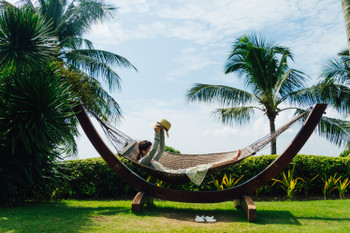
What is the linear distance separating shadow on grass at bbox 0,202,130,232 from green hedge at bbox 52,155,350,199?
61.8 inches

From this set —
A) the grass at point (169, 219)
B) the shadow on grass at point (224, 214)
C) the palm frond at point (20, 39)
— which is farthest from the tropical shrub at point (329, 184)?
the palm frond at point (20, 39)

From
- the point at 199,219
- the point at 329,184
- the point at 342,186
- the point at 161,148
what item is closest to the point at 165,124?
the point at 161,148

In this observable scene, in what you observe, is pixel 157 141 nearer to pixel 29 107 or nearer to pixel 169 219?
pixel 169 219

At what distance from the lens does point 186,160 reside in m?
5.78

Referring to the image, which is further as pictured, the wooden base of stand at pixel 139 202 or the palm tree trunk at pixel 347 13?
the palm tree trunk at pixel 347 13

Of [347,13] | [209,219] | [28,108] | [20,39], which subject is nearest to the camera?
[209,219]

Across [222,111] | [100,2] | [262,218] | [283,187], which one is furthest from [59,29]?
[262,218]

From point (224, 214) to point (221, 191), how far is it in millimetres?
453

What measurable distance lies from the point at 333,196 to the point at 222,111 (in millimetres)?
5530

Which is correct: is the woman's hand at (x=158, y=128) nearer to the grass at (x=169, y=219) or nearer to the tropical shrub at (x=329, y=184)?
the grass at (x=169, y=219)

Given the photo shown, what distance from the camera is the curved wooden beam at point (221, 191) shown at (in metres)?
5.00

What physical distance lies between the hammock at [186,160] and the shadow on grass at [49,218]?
0.96 metres

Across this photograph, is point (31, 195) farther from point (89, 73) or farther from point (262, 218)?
Result: point (89, 73)

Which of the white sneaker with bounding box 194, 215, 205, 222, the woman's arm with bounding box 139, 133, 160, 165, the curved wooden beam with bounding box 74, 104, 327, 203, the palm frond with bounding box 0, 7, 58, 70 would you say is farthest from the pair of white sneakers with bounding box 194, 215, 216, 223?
the palm frond with bounding box 0, 7, 58, 70
